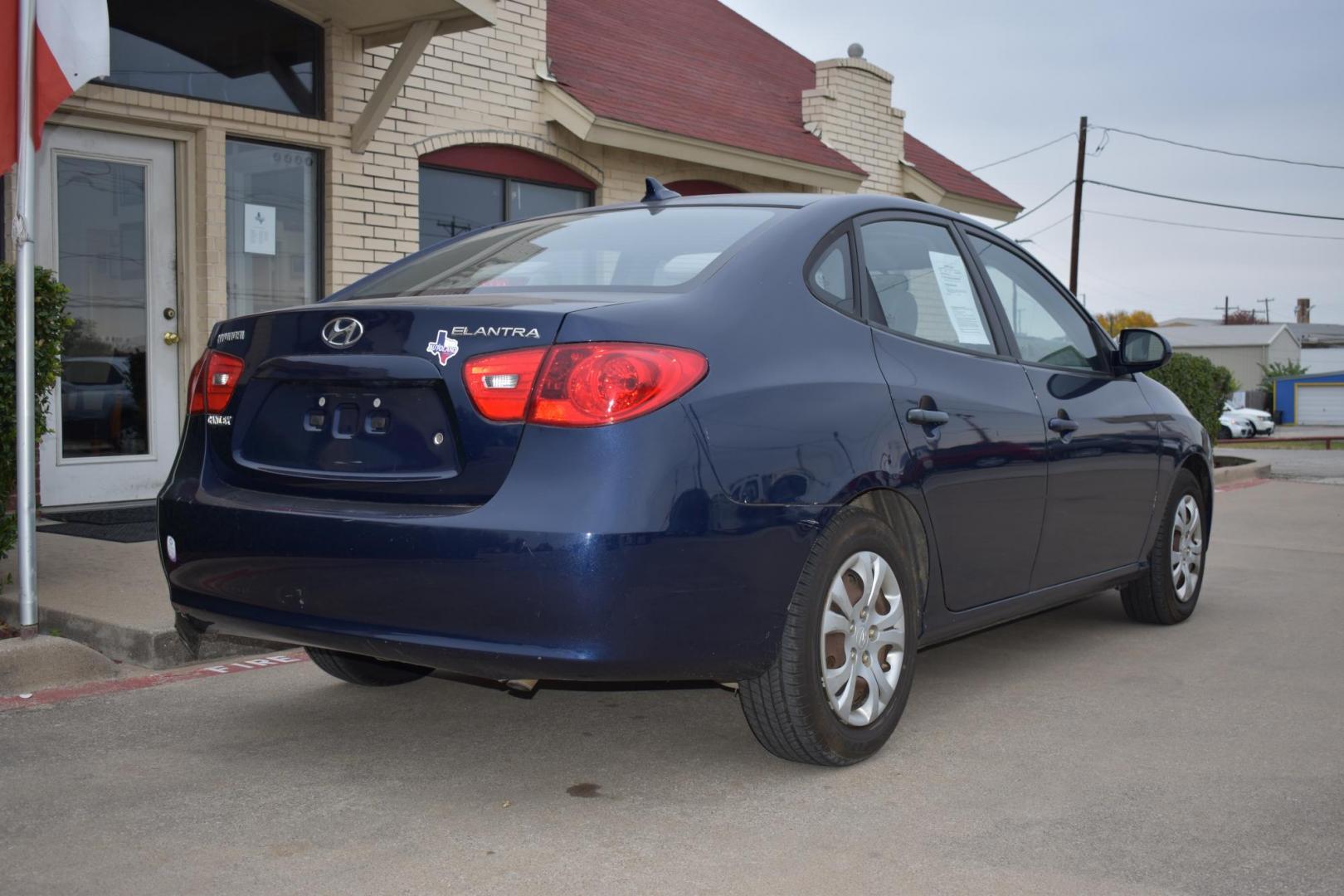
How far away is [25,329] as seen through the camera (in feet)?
17.7

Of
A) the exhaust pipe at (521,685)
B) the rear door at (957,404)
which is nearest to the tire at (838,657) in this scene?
the rear door at (957,404)

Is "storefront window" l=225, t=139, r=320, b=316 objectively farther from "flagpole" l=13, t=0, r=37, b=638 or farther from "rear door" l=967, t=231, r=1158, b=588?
A: "rear door" l=967, t=231, r=1158, b=588

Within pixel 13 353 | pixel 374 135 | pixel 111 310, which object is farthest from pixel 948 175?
pixel 13 353

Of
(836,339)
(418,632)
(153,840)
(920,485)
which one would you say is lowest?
(153,840)

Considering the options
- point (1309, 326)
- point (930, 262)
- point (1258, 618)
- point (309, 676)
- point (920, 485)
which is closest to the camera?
point (920, 485)

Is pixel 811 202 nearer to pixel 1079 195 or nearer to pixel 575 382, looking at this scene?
pixel 575 382

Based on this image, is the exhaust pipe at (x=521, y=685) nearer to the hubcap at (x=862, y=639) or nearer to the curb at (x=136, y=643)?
the hubcap at (x=862, y=639)

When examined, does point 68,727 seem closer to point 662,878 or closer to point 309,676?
point 309,676

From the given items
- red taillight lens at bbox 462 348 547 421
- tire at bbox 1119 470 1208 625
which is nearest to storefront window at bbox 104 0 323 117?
red taillight lens at bbox 462 348 547 421

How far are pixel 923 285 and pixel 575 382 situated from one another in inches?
69.1

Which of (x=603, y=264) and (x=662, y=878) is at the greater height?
(x=603, y=264)

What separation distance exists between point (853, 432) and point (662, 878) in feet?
4.55

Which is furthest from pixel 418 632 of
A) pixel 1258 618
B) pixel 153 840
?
pixel 1258 618

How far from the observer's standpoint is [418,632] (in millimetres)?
3566
